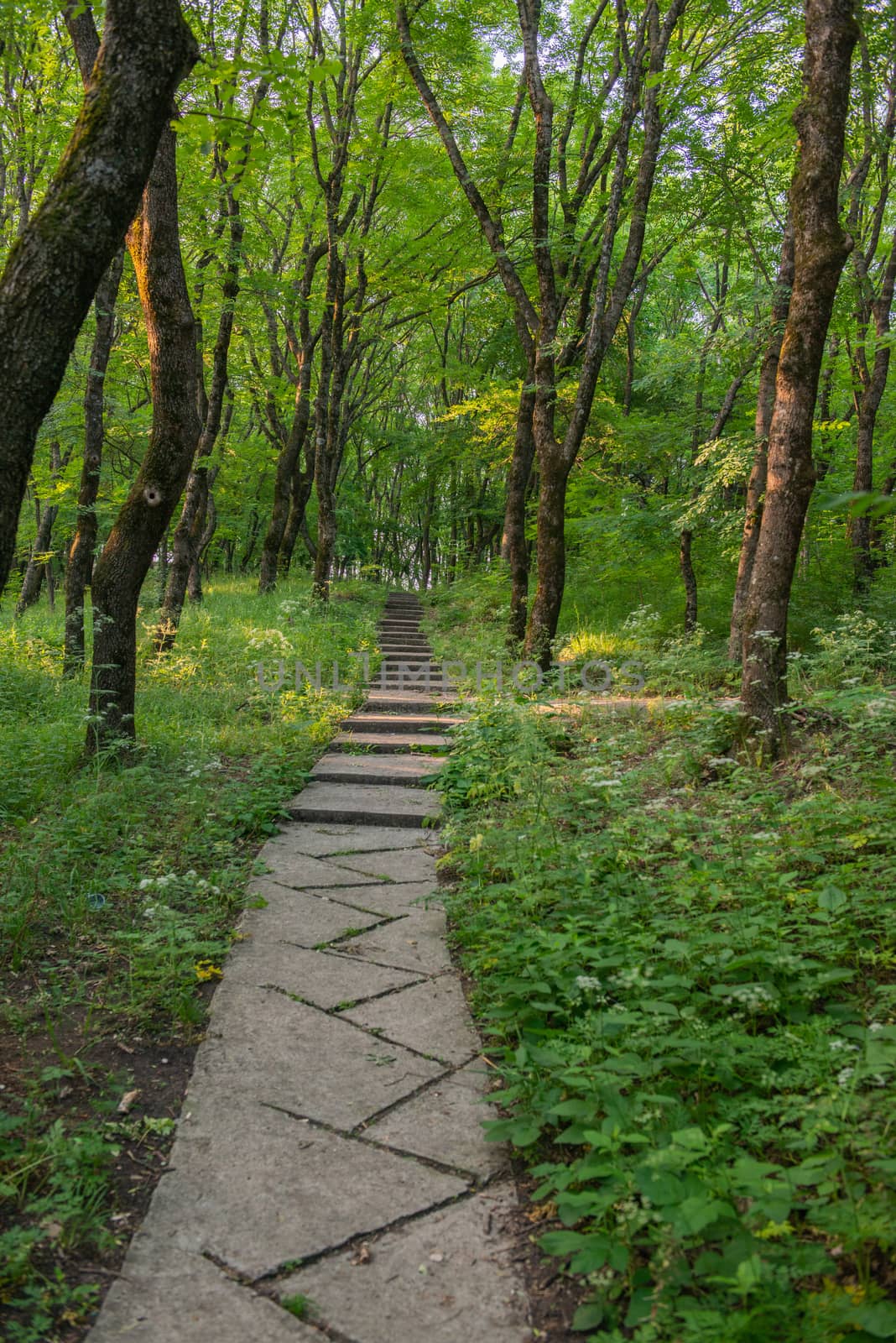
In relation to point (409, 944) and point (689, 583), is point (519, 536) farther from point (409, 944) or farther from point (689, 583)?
point (409, 944)

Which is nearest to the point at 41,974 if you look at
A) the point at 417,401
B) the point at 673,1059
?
the point at 673,1059

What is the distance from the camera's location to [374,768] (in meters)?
7.10

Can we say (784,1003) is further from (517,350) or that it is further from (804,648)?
(517,350)

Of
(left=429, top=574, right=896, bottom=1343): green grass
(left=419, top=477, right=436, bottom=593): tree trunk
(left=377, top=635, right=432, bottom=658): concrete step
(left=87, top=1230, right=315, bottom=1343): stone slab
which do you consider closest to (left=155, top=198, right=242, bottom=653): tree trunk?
(left=377, top=635, right=432, bottom=658): concrete step

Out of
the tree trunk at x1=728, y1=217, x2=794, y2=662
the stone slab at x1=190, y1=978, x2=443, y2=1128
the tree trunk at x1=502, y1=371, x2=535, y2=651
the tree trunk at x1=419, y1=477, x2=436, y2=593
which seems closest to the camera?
the stone slab at x1=190, y1=978, x2=443, y2=1128

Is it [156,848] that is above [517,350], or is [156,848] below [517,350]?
below

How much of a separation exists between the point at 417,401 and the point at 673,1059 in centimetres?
3406

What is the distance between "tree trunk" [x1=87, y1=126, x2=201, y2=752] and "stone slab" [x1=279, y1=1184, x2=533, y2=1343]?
4.63 metres

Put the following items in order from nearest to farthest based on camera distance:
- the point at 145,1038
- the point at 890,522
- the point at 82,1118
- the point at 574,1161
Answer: the point at 574,1161 → the point at 82,1118 → the point at 145,1038 → the point at 890,522

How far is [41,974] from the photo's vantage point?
3496 mm

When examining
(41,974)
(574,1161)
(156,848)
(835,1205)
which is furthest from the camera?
(156,848)

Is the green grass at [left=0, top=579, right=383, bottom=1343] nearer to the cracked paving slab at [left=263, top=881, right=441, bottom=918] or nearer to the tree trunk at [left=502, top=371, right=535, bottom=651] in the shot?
the cracked paving slab at [left=263, top=881, right=441, bottom=918]

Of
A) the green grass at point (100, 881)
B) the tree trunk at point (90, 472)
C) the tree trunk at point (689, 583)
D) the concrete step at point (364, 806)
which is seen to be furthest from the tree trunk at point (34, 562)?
the tree trunk at point (689, 583)

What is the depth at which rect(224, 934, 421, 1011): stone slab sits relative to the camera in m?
3.58
